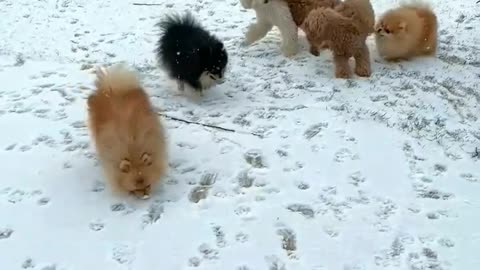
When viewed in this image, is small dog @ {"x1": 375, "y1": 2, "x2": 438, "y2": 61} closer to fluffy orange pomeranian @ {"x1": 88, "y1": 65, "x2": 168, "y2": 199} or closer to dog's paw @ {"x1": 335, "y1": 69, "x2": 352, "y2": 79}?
dog's paw @ {"x1": 335, "y1": 69, "x2": 352, "y2": 79}

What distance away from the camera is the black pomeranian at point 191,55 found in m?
6.04

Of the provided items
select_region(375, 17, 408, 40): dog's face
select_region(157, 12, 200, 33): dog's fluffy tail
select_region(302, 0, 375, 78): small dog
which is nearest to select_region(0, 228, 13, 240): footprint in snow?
select_region(157, 12, 200, 33): dog's fluffy tail

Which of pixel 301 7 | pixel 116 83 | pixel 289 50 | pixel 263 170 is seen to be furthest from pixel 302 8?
pixel 116 83

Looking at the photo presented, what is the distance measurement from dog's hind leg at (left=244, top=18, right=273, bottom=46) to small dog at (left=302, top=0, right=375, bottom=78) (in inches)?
26.7

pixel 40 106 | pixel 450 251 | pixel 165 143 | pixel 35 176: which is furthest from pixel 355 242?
pixel 40 106

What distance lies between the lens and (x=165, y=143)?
4789 mm

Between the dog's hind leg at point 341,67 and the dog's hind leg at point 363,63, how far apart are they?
13 centimetres

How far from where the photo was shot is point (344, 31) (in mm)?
6527

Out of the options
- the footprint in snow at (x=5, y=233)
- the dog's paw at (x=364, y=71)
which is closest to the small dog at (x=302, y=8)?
the dog's paw at (x=364, y=71)

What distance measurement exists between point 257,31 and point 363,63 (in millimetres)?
1436

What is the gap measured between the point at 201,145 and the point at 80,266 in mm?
1740

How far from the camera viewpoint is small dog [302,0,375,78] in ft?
21.4

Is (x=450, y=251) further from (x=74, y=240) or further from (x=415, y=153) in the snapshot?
(x=74, y=240)

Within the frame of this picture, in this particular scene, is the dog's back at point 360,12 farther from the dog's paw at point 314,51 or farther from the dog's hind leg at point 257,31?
the dog's hind leg at point 257,31
